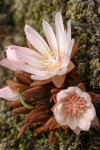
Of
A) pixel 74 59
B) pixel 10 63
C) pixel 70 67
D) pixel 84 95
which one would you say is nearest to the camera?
pixel 84 95

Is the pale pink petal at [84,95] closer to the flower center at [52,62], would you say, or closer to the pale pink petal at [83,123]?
the pale pink petal at [83,123]

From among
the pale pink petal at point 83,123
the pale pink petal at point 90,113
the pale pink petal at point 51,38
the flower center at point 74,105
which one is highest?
the pale pink petal at point 51,38

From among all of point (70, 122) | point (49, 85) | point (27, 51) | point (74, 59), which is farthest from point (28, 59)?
point (70, 122)

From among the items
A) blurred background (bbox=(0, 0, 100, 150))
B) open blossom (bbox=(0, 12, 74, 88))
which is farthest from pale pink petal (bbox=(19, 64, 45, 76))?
blurred background (bbox=(0, 0, 100, 150))

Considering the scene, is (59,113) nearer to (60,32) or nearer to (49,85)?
(49,85)

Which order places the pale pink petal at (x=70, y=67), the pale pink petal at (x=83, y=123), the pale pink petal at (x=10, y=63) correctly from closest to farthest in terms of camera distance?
the pale pink petal at (x=83, y=123) < the pale pink petal at (x=70, y=67) < the pale pink petal at (x=10, y=63)

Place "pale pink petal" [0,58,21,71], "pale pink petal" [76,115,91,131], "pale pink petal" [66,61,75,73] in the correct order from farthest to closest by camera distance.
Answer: "pale pink petal" [0,58,21,71], "pale pink petal" [66,61,75,73], "pale pink petal" [76,115,91,131]

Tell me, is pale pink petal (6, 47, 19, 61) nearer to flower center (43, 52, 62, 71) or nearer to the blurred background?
flower center (43, 52, 62, 71)

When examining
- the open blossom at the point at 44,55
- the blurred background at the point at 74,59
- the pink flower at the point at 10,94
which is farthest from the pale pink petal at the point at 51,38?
the pink flower at the point at 10,94
